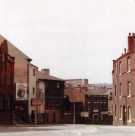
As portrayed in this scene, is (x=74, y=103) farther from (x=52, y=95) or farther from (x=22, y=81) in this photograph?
(x=22, y=81)

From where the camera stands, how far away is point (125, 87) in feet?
251

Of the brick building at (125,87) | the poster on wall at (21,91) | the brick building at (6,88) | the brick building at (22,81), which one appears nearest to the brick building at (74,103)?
the brick building at (22,81)

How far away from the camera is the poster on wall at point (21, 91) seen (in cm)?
8803

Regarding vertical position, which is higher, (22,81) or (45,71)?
(45,71)

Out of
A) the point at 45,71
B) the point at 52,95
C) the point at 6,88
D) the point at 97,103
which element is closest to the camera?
the point at 6,88

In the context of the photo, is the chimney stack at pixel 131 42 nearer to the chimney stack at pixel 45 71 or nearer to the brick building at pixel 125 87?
the brick building at pixel 125 87

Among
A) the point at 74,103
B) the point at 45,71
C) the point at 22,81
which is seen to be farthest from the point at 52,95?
the point at 22,81

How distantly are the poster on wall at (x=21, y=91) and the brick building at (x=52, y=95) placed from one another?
43.5ft

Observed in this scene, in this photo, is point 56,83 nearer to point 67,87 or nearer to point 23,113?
point 67,87

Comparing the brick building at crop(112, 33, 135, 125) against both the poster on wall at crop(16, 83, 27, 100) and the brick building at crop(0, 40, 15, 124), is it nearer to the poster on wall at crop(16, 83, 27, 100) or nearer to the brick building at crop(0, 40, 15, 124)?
the brick building at crop(0, 40, 15, 124)

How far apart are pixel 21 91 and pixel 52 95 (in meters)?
20.7

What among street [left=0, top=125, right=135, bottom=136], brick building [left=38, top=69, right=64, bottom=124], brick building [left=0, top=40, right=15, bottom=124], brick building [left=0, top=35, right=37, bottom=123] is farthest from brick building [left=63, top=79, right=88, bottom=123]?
street [left=0, top=125, right=135, bottom=136]

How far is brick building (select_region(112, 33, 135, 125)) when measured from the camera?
2896 inches

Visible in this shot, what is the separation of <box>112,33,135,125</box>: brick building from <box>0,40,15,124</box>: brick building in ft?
→ 49.6
